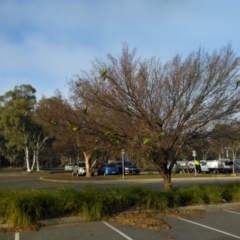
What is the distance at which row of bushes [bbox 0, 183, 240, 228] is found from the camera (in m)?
9.34

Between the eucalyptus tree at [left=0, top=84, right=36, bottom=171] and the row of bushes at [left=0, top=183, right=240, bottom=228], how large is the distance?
37088mm

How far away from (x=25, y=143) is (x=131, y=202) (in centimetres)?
3931

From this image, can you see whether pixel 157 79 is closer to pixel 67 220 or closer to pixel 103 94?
pixel 103 94

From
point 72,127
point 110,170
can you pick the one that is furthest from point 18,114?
point 72,127

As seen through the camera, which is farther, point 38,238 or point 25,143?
point 25,143

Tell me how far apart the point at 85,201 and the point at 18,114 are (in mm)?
38316

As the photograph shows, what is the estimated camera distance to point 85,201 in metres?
10.3

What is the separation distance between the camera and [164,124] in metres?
12.5

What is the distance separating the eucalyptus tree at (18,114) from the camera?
4662cm

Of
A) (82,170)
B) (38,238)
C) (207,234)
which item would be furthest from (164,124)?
(82,170)

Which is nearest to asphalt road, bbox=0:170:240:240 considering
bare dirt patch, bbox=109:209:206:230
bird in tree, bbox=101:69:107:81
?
bare dirt patch, bbox=109:209:206:230

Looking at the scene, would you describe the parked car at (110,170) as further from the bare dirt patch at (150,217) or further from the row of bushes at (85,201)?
the bare dirt patch at (150,217)

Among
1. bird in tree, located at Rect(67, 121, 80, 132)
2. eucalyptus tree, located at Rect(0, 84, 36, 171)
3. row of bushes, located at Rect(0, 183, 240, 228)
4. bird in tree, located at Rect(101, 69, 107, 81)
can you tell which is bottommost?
row of bushes, located at Rect(0, 183, 240, 228)

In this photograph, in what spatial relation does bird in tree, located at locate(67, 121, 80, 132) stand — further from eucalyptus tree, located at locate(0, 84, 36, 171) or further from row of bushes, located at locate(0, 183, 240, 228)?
eucalyptus tree, located at locate(0, 84, 36, 171)
